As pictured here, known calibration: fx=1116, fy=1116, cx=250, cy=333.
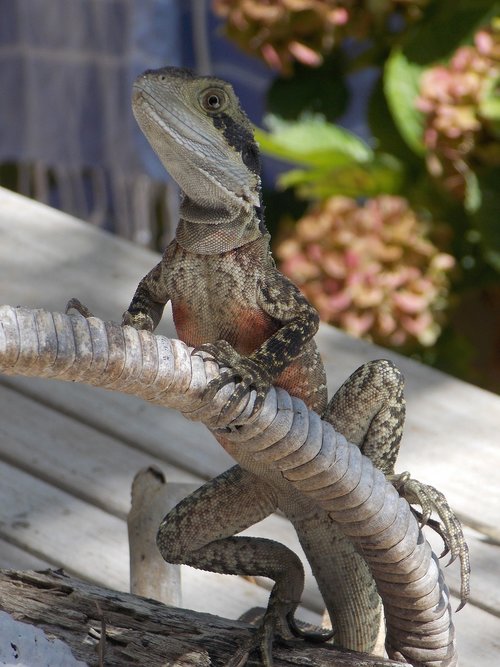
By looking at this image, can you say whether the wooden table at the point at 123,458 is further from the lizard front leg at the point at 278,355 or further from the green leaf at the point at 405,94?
the green leaf at the point at 405,94

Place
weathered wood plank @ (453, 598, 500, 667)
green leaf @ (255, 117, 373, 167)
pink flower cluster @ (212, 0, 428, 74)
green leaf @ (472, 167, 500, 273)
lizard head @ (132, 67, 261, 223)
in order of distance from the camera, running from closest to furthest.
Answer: lizard head @ (132, 67, 261, 223)
weathered wood plank @ (453, 598, 500, 667)
green leaf @ (472, 167, 500, 273)
pink flower cluster @ (212, 0, 428, 74)
green leaf @ (255, 117, 373, 167)

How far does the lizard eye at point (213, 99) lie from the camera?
152 centimetres

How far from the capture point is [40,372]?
3.85ft

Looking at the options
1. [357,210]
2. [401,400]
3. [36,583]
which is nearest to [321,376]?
[401,400]

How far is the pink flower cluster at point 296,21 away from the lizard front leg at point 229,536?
282 centimetres

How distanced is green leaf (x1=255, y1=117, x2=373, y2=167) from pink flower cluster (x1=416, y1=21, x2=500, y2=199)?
1.57 ft

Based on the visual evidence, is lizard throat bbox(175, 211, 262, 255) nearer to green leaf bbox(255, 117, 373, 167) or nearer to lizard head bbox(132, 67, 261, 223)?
lizard head bbox(132, 67, 261, 223)

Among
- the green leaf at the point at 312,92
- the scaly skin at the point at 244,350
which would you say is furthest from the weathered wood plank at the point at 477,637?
the green leaf at the point at 312,92

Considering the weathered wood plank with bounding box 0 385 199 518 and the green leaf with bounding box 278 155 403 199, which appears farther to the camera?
the green leaf with bounding box 278 155 403 199

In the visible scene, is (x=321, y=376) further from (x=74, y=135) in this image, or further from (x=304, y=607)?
(x=74, y=135)

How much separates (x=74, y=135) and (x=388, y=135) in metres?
1.63

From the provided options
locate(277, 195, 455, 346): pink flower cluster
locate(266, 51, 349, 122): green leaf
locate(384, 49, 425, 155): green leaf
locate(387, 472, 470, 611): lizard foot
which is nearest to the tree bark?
locate(387, 472, 470, 611): lizard foot

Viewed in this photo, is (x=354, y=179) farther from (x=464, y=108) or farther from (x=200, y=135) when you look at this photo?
(x=200, y=135)

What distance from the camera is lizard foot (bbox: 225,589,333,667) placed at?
153 cm
